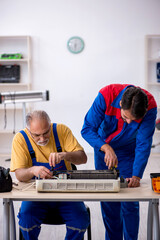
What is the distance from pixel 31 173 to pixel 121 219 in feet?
2.70

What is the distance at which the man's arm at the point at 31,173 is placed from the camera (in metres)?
1.78

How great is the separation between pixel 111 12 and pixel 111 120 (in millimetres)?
4631

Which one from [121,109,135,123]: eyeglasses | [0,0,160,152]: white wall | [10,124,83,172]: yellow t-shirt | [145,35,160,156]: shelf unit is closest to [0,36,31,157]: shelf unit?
[0,0,160,152]: white wall

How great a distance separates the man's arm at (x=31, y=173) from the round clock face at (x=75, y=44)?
4680 mm

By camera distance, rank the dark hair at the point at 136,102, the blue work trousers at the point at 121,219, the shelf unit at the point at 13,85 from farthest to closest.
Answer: the shelf unit at the point at 13,85 → the blue work trousers at the point at 121,219 → the dark hair at the point at 136,102

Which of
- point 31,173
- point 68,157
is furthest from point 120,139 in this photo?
point 31,173

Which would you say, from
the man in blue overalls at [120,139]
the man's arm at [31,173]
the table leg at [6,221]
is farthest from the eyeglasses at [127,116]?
the table leg at [6,221]

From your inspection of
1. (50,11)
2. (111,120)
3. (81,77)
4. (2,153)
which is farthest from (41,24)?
(111,120)

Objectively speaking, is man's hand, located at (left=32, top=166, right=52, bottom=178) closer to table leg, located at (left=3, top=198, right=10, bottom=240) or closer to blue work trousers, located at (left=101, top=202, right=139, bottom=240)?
table leg, located at (left=3, top=198, right=10, bottom=240)

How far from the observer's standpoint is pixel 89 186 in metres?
1.64

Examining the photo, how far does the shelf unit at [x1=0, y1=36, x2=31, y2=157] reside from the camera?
615 cm

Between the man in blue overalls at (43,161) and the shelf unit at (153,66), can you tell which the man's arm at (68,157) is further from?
the shelf unit at (153,66)

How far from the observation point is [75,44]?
6.25 metres

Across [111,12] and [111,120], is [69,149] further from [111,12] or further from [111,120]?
[111,12]
